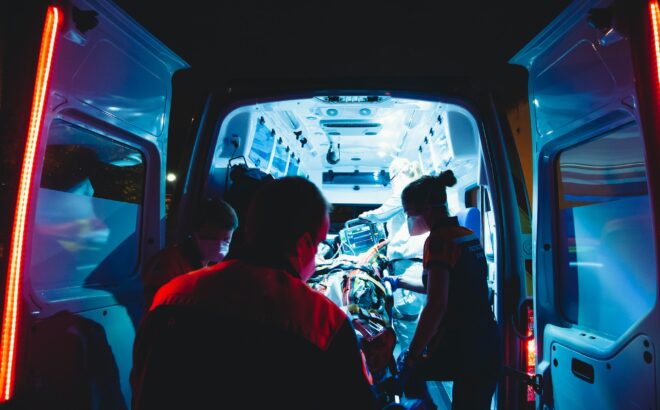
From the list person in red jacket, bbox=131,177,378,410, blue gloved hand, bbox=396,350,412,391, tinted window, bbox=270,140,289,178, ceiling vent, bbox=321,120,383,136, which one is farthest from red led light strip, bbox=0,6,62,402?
tinted window, bbox=270,140,289,178

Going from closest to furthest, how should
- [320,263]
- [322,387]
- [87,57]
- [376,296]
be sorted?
1. [322,387]
2. [87,57]
3. [376,296]
4. [320,263]

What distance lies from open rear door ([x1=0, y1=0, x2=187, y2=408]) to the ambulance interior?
52 centimetres

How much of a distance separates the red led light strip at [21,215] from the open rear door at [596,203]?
2076 millimetres

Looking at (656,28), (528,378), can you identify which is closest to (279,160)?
(528,378)

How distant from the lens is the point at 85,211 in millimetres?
1781

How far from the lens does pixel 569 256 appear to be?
1804mm

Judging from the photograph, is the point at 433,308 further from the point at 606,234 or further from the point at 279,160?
the point at 279,160

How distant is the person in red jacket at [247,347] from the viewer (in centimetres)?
96

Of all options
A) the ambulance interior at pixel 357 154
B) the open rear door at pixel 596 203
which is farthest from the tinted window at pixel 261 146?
the open rear door at pixel 596 203

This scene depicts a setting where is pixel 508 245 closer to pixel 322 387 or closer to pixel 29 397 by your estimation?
pixel 322 387

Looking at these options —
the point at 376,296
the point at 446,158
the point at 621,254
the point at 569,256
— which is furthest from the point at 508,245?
the point at 446,158

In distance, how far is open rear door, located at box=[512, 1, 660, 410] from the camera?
1184mm

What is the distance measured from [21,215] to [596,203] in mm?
2410

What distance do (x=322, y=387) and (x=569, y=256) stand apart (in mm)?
1536
